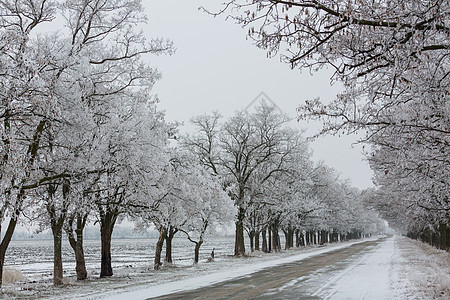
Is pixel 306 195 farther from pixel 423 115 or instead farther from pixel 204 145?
pixel 423 115

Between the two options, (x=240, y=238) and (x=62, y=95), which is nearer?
(x=62, y=95)

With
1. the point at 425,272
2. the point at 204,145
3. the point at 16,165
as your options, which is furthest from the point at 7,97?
the point at 204,145

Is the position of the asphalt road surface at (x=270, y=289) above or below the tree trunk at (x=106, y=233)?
below

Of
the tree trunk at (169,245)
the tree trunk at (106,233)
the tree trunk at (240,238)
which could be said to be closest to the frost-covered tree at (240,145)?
the tree trunk at (240,238)

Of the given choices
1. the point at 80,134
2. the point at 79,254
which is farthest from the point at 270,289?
the point at 79,254

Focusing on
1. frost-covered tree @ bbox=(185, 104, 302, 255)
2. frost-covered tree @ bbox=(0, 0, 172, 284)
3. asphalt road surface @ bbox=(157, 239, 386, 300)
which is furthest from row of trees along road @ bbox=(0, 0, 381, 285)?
frost-covered tree @ bbox=(185, 104, 302, 255)

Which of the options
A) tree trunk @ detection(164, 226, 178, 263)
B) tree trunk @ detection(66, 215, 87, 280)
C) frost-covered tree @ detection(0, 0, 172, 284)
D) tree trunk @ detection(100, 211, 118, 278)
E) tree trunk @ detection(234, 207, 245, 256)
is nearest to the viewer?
frost-covered tree @ detection(0, 0, 172, 284)

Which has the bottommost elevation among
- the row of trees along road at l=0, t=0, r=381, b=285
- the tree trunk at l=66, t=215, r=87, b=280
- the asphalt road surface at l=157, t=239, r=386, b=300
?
the asphalt road surface at l=157, t=239, r=386, b=300

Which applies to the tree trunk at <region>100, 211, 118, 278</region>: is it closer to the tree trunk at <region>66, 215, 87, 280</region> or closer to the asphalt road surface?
the tree trunk at <region>66, 215, 87, 280</region>

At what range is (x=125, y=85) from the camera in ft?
57.6

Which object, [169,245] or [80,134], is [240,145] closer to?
[169,245]

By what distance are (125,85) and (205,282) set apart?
345 inches

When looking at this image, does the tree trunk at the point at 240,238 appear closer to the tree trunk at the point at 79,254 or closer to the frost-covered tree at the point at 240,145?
the frost-covered tree at the point at 240,145

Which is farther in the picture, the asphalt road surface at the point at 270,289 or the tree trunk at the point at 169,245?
the tree trunk at the point at 169,245
